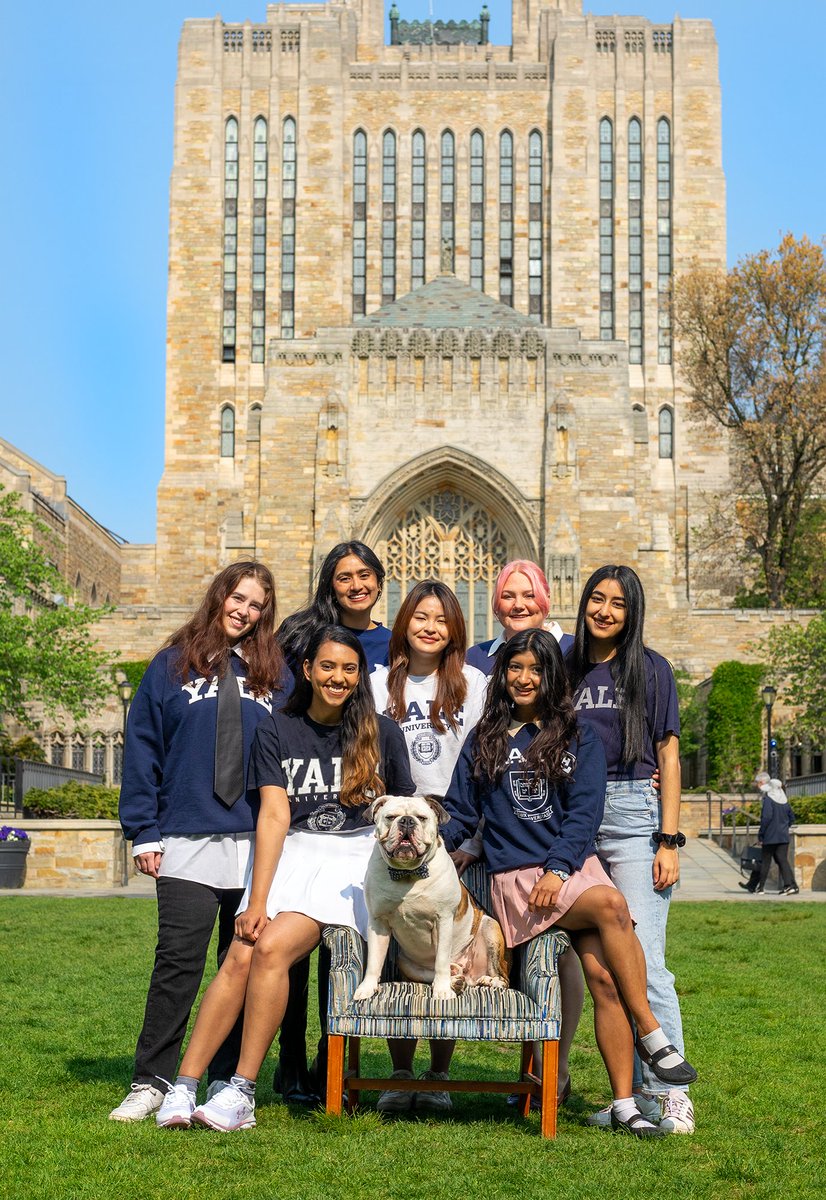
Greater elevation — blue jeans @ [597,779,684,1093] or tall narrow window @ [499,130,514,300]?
tall narrow window @ [499,130,514,300]

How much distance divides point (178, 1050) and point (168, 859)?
701 mm

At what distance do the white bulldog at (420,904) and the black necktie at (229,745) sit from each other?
665 millimetres

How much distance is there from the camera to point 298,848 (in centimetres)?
545

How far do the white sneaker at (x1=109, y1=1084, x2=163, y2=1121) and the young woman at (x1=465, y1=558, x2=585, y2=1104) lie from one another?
136cm

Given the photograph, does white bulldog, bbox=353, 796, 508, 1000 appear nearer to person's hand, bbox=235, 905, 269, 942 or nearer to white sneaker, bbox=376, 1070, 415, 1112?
person's hand, bbox=235, 905, 269, 942

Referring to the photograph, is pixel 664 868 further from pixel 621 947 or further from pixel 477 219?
pixel 477 219

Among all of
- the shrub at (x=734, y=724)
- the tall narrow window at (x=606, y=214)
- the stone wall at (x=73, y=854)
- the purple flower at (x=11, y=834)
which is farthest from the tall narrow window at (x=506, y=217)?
the purple flower at (x=11, y=834)

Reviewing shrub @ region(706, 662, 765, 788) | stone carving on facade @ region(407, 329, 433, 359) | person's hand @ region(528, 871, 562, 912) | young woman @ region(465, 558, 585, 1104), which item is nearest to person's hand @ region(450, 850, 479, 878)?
young woman @ region(465, 558, 585, 1104)

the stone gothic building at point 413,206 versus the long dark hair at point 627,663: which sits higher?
the stone gothic building at point 413,206

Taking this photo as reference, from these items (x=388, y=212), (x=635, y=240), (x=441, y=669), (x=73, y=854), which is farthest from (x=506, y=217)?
(x=441, y=669)

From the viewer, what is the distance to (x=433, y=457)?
3155cm

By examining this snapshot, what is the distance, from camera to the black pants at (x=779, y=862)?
16422mm

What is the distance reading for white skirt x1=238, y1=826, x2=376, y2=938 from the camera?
532 centimetres

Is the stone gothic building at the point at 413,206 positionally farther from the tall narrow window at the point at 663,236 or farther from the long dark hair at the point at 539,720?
the long dark hair at the point at 539,720
